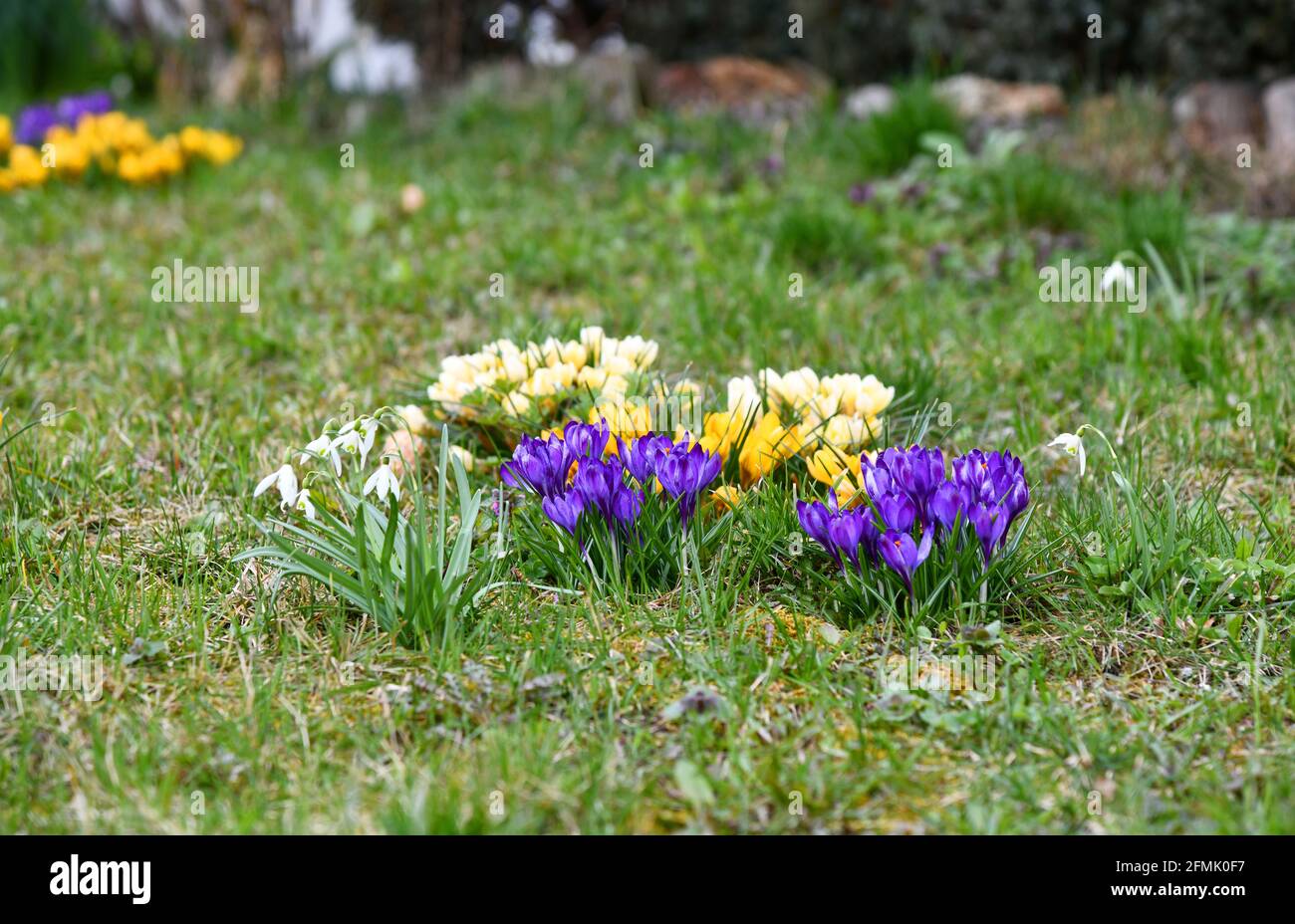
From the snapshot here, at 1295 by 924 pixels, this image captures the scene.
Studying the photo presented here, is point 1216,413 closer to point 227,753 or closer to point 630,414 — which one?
point 630,414

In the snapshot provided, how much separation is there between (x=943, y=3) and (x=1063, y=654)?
6.31m

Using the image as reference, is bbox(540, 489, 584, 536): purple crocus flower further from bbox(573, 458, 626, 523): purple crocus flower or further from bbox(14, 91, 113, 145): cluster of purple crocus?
bbox(14, 91, 113, 145): cluster of purple crocus

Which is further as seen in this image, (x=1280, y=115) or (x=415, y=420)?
(x=1280, y=115)

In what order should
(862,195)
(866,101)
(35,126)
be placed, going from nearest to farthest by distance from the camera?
(862,195), (35,126), (866,101)

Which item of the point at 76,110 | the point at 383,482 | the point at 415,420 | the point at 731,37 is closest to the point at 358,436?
the point at 383,482

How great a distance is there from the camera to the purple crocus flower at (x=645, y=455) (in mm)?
2631

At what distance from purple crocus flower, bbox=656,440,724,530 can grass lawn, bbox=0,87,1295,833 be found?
0.46 feet

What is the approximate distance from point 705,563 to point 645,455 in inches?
10.6

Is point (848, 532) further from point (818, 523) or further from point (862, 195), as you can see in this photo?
point (862, 195)

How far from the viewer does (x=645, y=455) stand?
8.70 ft

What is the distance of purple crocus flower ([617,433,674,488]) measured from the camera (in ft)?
8.63

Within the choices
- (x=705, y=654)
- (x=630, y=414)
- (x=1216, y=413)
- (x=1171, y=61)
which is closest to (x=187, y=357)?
(x=630, y=414)

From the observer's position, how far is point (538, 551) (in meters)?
2.68

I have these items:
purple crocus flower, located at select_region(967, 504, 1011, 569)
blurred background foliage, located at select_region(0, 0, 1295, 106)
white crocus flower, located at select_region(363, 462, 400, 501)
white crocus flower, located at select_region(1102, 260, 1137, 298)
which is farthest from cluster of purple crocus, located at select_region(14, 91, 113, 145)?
purple crocus flower, located at select_region(967, 504, 1011, 569)
